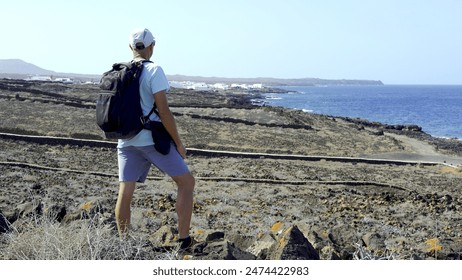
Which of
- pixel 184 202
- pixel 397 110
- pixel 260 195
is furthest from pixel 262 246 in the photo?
pixel 397 110

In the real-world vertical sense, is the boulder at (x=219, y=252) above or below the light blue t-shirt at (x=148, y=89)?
below

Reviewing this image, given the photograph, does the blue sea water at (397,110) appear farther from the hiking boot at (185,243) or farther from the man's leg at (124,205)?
the man's leg at (124,205)

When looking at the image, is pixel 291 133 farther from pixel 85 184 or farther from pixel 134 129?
pixel 134 129

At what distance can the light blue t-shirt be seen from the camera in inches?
170

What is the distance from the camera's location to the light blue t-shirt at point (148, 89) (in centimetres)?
432

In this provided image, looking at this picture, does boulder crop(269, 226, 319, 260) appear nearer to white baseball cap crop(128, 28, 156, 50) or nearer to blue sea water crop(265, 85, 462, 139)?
white baseball cap crop(128, 28, 156, 50)

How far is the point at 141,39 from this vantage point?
14.6ft

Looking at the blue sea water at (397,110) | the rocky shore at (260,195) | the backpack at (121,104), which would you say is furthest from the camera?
the blue sea water at (397,110)

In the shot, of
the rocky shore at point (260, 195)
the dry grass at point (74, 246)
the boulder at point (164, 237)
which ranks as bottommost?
the rocky shore at point (260, 195)

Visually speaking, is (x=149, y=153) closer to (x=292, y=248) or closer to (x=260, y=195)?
(x=292, y=248)

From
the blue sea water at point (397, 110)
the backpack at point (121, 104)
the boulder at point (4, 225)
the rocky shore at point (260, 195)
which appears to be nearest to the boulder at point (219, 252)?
the rocky shore at point (260, 195)

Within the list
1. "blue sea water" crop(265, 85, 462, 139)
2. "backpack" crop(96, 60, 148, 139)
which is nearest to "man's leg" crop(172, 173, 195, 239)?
"backpack" crop(96, 60, 148, 139)

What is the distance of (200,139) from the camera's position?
21391mm

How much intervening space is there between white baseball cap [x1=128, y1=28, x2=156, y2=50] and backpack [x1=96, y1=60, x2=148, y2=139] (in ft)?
0.61
